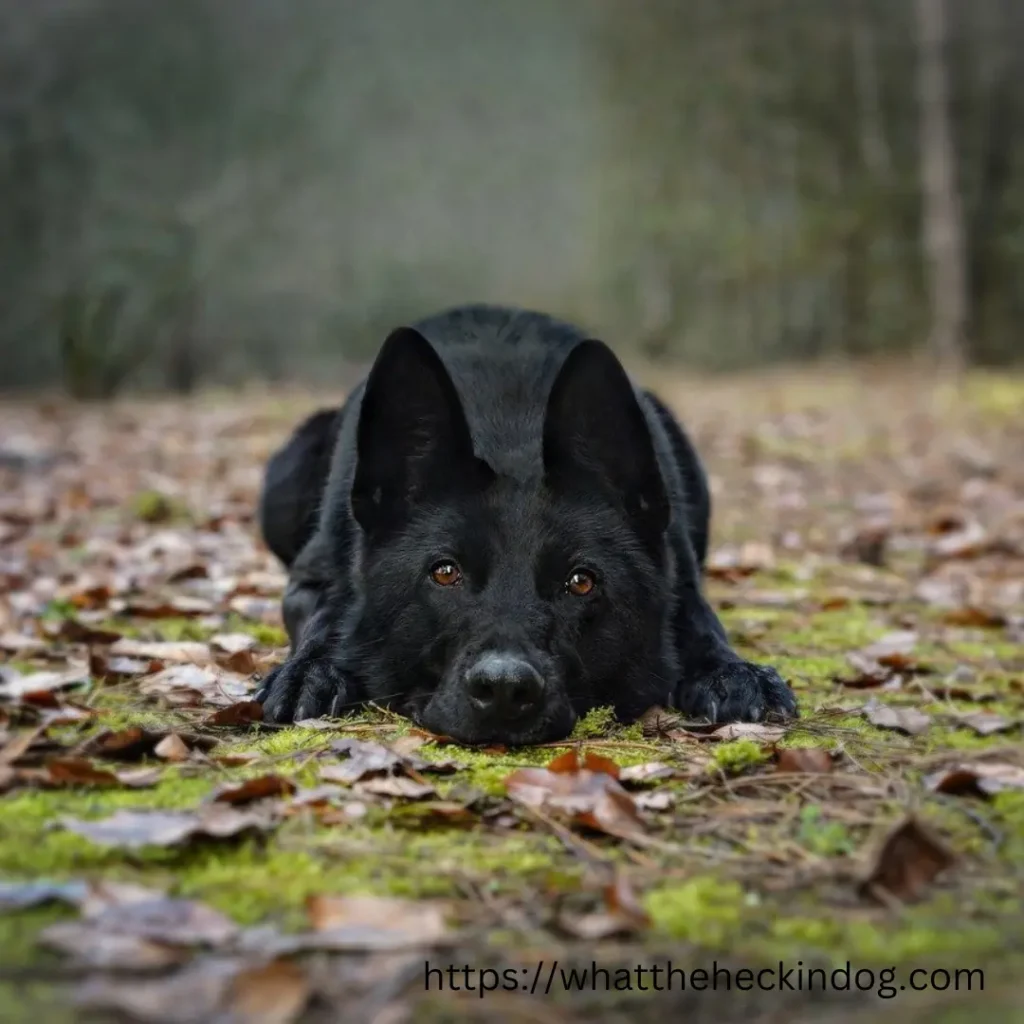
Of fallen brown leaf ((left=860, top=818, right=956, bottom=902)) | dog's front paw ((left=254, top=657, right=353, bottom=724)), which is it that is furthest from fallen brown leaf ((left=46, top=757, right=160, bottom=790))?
fallen brown leaf ((left=860, top=818, right=956, bottom=902))

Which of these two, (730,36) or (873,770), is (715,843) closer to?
(873,770)

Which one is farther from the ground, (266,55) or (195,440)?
(266,55)

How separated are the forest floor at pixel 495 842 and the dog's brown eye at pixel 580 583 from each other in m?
0.39

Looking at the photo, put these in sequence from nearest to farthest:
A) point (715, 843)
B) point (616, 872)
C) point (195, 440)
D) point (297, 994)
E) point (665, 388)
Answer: point (297, 994) → point (616, 872) → point (715, 843) → point (195, 440) → point (665, 388)

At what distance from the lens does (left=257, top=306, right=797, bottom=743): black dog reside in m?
3.46

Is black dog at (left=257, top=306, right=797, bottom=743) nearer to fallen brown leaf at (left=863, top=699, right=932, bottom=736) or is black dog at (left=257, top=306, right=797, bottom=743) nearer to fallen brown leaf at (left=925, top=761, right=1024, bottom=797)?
fallen brown leaf at (left=863, top=699, right=932, bottom=736)

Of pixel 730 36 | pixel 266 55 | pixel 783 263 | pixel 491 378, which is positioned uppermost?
pixel 730 36

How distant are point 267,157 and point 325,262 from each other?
3617mm

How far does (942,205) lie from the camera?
1908 cm

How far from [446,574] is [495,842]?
47.1 inches

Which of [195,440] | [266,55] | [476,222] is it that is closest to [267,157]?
[266,55]

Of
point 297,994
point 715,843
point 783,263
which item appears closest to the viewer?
point 297,994

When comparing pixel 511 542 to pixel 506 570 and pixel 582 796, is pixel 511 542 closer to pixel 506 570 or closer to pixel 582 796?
pixel 506 570

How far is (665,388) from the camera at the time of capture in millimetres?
20375
